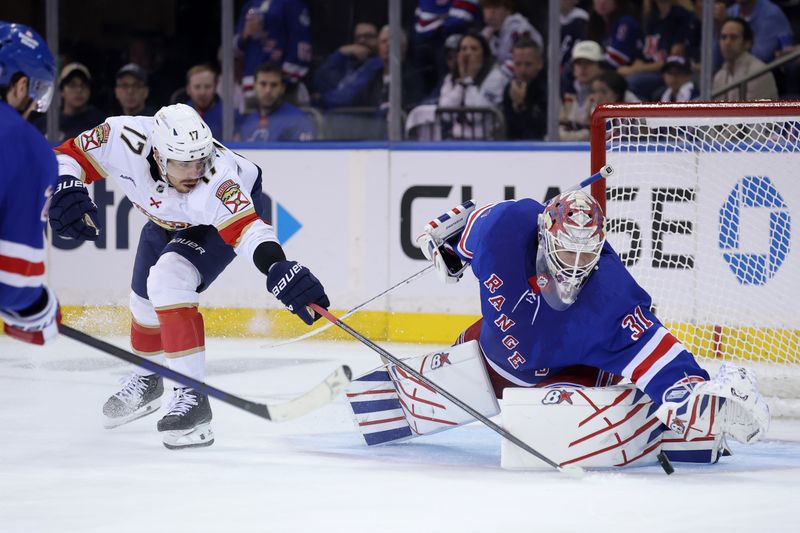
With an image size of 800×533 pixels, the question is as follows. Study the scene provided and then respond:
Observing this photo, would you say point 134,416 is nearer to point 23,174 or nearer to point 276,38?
point 23,174

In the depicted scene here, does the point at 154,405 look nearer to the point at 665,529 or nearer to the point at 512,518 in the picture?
the point at 512,518

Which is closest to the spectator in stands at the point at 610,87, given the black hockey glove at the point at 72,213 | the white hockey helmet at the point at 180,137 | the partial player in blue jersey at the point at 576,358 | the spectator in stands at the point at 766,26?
the spectator in stands at the point at 766,26

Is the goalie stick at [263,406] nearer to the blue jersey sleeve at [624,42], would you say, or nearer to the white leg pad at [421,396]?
the white leg pad at [421,396]

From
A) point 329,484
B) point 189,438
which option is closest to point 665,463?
point 329,484

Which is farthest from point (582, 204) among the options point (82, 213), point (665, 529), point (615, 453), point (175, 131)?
point (82, 213)

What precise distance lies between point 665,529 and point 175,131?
67.8 inches

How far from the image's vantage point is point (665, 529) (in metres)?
2.81

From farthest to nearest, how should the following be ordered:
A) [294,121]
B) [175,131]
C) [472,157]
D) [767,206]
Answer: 1. [294,121]
2. [472,157]
3. [767,206]
4. [175,131]

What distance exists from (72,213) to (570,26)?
3.07 meters

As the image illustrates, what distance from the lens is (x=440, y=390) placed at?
347 centimetres

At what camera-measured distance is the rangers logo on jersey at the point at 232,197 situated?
3623 mm

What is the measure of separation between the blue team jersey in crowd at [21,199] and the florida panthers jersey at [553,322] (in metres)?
1.30

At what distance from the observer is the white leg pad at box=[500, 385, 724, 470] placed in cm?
334

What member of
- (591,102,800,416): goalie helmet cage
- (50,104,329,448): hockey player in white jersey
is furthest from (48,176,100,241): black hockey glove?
(591,102,800,416): goalie helmet cage
